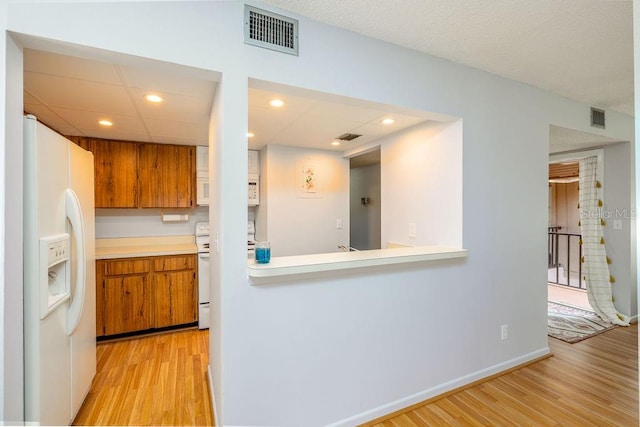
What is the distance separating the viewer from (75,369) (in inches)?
70.4

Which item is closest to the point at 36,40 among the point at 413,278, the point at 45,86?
the point at 45,86

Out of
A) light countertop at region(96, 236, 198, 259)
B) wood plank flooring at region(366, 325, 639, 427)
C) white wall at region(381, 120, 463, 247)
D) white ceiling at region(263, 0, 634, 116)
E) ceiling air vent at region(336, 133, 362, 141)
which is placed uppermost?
white ceiling at region(263, 0, 634, 116)

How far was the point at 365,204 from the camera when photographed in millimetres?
5312

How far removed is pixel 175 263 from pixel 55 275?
1657mm

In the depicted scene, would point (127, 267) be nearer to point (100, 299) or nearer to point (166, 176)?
point (100, 299)

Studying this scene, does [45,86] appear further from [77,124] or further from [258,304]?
[258,304]

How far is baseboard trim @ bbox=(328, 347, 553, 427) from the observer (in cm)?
183

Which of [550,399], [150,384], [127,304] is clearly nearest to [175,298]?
[127,304]

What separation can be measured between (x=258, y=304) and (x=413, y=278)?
113 centimetres

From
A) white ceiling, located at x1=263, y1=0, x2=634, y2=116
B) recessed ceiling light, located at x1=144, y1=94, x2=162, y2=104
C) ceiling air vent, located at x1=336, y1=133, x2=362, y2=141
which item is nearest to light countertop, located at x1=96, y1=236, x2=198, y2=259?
recessed ceiling light, located at x1=144, y1=94, x2=162, y2=104

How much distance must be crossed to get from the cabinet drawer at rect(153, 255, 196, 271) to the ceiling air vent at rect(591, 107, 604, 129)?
4722 mm

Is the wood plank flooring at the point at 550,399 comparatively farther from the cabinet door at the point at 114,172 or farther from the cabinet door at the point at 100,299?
the cabinet door at the point at 114,172

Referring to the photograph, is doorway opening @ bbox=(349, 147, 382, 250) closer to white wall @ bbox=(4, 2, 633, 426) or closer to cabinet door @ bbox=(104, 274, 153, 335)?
white wall @ bbox=(4, 2, 633, 426)

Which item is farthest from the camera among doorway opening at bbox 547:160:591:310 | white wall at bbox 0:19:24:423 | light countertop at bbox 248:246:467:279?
doorway opening at bbox 547:160:591:310
